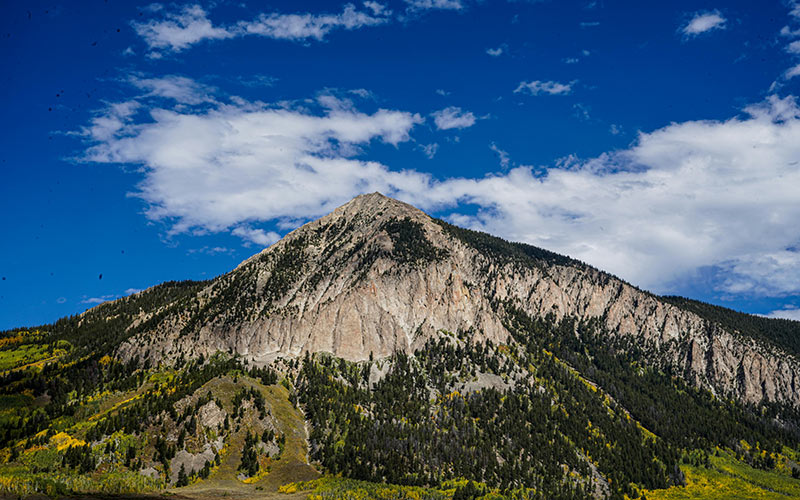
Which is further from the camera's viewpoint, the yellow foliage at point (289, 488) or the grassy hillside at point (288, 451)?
the yellow foliage at point (289, 488)

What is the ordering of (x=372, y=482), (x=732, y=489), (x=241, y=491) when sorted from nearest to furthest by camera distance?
(x=241, y=491)
(x=372, y=482)
(x=732, y=489)

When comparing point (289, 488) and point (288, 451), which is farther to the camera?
point (288, 451)

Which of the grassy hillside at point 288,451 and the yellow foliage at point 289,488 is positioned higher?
the grassy hillside at point 288,451

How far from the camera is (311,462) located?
159875 mm

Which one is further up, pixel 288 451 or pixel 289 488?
pixel 288 451

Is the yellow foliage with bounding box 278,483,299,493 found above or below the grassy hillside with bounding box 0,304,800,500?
below

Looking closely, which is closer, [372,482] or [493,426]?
[372,482]

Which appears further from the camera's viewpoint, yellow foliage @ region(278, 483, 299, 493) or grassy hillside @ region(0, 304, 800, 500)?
yellow foliage @ region(278, 483, 299, 493)

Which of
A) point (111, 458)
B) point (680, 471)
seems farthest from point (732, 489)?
point (111, 458)

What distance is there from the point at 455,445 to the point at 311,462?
1824 inches

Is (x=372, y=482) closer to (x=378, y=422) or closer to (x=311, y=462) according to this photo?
(x=311, y=462)

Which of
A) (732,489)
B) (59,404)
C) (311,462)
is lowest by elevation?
(732,489)

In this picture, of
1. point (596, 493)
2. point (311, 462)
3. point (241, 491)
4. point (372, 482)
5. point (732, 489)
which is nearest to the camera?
point (241, 491)

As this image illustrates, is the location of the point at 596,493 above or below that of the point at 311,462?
below
